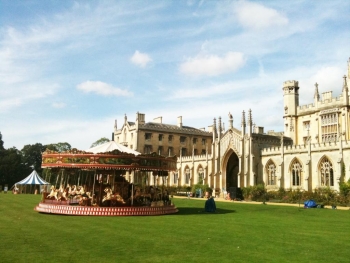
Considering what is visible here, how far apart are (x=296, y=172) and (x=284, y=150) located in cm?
293

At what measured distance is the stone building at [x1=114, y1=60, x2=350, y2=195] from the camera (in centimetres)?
3884

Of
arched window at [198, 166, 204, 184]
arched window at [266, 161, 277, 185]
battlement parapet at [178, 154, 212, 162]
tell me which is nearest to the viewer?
arched window at [266, 161, 277, 185]

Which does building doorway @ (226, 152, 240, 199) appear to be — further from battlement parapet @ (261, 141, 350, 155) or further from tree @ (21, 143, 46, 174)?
tree @ (21, 143, 46, 174)

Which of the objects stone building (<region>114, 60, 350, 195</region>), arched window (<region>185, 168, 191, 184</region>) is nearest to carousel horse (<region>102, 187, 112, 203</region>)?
stone building (<region>114, 60, 350, 195</region>)

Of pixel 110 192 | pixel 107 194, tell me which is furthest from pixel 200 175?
pixel 107 194

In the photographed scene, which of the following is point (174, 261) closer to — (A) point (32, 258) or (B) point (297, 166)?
(A) point (32, 258)

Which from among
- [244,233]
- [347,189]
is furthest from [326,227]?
[347,189]

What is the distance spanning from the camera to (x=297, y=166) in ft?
136

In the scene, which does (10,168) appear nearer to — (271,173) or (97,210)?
(271,173)

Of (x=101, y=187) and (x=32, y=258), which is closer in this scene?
(x=32, y=258)

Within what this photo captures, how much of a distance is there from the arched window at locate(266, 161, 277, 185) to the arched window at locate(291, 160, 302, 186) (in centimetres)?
280

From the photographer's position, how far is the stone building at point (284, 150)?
38844 mm

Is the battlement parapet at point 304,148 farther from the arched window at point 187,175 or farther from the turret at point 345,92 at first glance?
the arched window at point 187,175

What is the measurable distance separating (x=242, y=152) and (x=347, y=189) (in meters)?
16.0
